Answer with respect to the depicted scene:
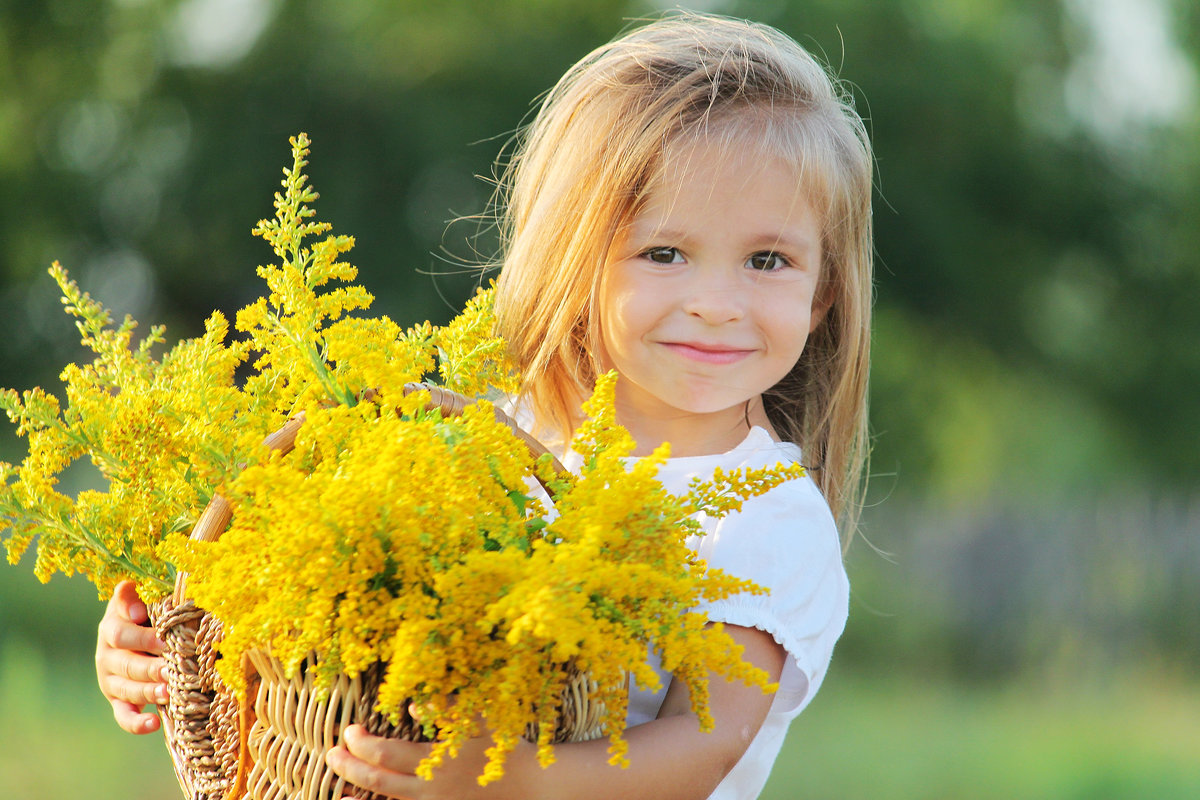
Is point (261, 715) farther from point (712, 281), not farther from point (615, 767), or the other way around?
point (712, 281)

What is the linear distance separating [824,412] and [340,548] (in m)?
1.09


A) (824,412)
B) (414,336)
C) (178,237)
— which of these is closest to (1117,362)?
(178,237)

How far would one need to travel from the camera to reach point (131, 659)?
1.47 meters

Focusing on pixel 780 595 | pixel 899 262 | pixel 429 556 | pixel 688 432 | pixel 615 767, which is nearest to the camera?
pixel 429 556

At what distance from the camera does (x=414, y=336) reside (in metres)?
1.50

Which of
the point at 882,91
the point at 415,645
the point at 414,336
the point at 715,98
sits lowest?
the point at 415,645

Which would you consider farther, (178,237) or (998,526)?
(998,526)

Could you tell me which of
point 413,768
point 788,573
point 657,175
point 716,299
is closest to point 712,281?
point 716,299

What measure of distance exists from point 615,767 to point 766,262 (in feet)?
2.58

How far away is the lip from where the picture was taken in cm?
161

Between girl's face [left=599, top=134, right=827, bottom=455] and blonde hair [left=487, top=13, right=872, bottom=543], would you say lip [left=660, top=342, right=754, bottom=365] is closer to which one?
girl's face [left=599, top=134, right=827, bottom=455]

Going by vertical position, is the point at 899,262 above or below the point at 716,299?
above

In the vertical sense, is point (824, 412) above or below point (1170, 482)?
below

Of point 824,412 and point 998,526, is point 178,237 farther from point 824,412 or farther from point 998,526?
point 998,526
